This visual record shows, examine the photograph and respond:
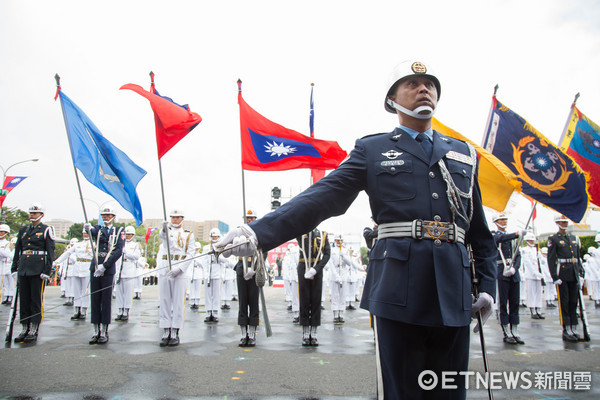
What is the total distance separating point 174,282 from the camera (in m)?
8.41

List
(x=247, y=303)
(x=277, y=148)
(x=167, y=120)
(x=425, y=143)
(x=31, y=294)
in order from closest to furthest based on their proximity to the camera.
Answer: (x=425, y=143)
(x=167, y=120)
(x=277, y=148)
(x=247, y=303)
(x=31, y=294)

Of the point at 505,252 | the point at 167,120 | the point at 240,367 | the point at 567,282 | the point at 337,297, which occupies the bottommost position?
the point at 240,367

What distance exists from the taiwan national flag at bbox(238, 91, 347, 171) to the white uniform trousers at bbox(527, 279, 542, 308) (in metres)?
9.34

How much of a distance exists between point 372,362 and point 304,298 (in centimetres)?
221

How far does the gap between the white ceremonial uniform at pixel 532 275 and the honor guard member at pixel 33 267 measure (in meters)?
13.2

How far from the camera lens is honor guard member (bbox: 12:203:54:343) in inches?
324

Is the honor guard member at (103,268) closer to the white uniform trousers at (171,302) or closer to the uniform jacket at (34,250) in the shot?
the uniform jacket at (34,250)

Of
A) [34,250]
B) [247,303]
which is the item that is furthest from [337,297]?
[34,250]

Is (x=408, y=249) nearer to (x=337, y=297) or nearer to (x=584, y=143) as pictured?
(x=584, y=143)

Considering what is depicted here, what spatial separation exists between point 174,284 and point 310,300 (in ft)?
8.49

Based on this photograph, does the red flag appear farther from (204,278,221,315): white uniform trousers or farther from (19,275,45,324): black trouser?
(204,278,221,315): white uniform trousers

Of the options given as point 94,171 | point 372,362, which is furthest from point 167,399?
point 94,171

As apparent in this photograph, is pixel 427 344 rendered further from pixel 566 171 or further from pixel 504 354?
pixel 504 354

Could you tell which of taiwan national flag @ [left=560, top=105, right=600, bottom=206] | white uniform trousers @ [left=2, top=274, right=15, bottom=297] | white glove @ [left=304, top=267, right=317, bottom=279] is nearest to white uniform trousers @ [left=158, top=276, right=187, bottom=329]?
→ white glove @ [left=304, top=267, right=317, bottom=279]
